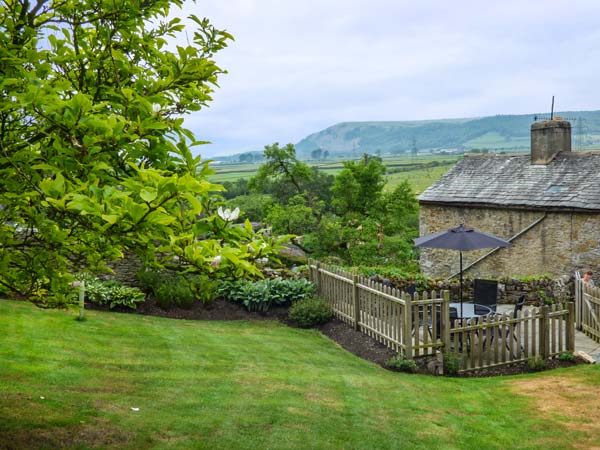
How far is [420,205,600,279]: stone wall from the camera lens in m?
21.6

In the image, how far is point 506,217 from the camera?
79.4 feet

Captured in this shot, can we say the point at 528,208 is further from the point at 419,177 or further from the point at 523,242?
the point at 419,177

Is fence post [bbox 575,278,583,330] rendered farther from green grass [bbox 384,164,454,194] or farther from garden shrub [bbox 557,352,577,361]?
green grass [bbox 384,164,454,194]

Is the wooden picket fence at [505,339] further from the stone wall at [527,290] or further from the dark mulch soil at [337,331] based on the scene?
the stone wall at [527,290]

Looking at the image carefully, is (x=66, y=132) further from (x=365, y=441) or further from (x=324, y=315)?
(x=324, y=315)

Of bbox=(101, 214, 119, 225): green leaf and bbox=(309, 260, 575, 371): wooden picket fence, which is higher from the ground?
bbox=(101, 214, 119, 225): green leaf

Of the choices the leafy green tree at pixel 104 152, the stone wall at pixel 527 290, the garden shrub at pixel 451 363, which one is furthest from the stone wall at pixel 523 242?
the leafy green tree at pixel 104 152

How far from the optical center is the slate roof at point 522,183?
22483mm

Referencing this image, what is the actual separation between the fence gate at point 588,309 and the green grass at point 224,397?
3000 mm

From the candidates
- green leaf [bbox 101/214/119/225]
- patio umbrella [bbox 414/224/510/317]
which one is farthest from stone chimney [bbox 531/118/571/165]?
green leaf [bbox 101/214/119/225]

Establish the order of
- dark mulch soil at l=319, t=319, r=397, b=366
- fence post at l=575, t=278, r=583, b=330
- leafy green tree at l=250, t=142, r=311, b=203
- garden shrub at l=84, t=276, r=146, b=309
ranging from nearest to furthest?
dark mulch soil at l=319, t=319, r=397, b=366 → garden shrub at l=84, t=276, r=146, b=309 → fence post at l=575, t=278, r=583, b=330 → leafy green tree at l=250, t=142, r=311, b=203

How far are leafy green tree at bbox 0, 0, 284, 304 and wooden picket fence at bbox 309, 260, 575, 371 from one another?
7.23 meters

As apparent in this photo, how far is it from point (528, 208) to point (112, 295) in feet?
56.0

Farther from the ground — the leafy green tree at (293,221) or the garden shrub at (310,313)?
the leafy green tree at (293,221)
